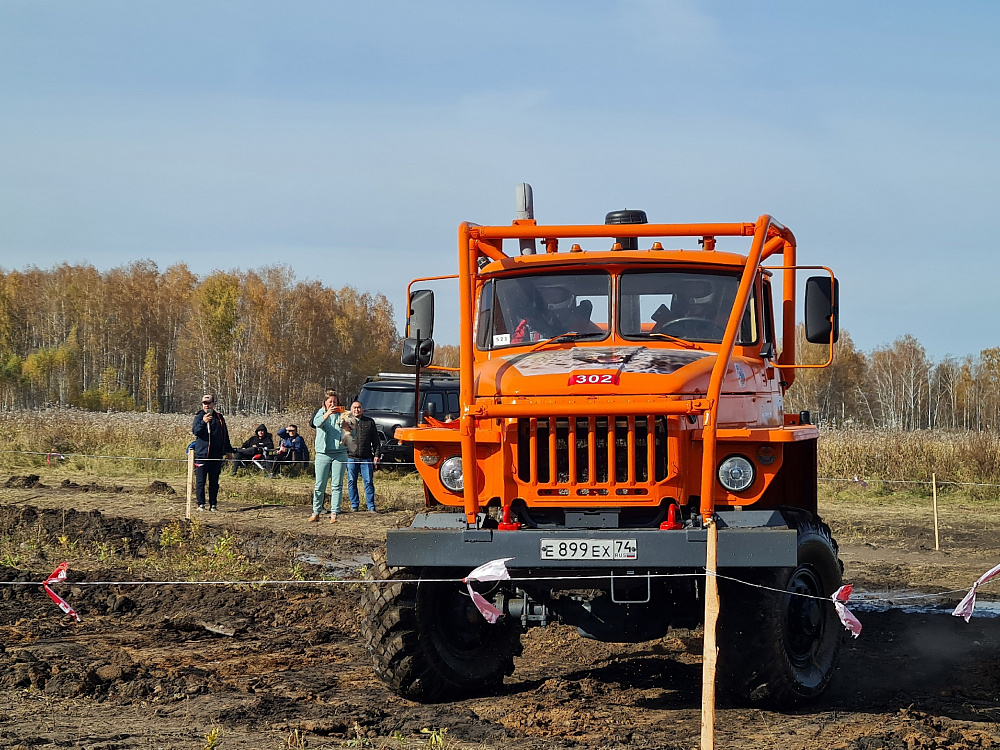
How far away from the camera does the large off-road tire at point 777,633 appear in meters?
5.87

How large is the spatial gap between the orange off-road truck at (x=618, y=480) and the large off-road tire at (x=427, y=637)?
0.04ft

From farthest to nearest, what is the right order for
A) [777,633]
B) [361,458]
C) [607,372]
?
[361,458] → [607,372] → [777,633]

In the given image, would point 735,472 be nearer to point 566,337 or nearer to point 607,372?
point 607,372

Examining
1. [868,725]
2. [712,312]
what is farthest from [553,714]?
[712,312]

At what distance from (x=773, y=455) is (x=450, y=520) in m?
1.88

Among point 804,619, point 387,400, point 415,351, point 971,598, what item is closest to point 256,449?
point 387,400

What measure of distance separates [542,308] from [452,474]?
1.39m

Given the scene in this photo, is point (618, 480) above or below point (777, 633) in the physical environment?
above

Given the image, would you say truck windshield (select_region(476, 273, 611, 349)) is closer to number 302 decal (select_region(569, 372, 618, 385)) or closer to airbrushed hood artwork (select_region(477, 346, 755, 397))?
airbrushed hood artwork (select_region(477, 346, 755, 397))

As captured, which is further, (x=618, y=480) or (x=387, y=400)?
(x=387, y=400)

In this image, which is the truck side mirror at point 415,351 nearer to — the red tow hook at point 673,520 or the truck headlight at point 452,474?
the truck headlight at point 452,474

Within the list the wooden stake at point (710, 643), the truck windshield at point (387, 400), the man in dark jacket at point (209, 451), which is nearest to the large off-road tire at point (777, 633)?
the wooden stake at point (710, 643)

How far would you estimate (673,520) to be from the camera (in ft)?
19.3

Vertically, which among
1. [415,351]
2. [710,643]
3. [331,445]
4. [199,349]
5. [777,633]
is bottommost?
[777,633]
